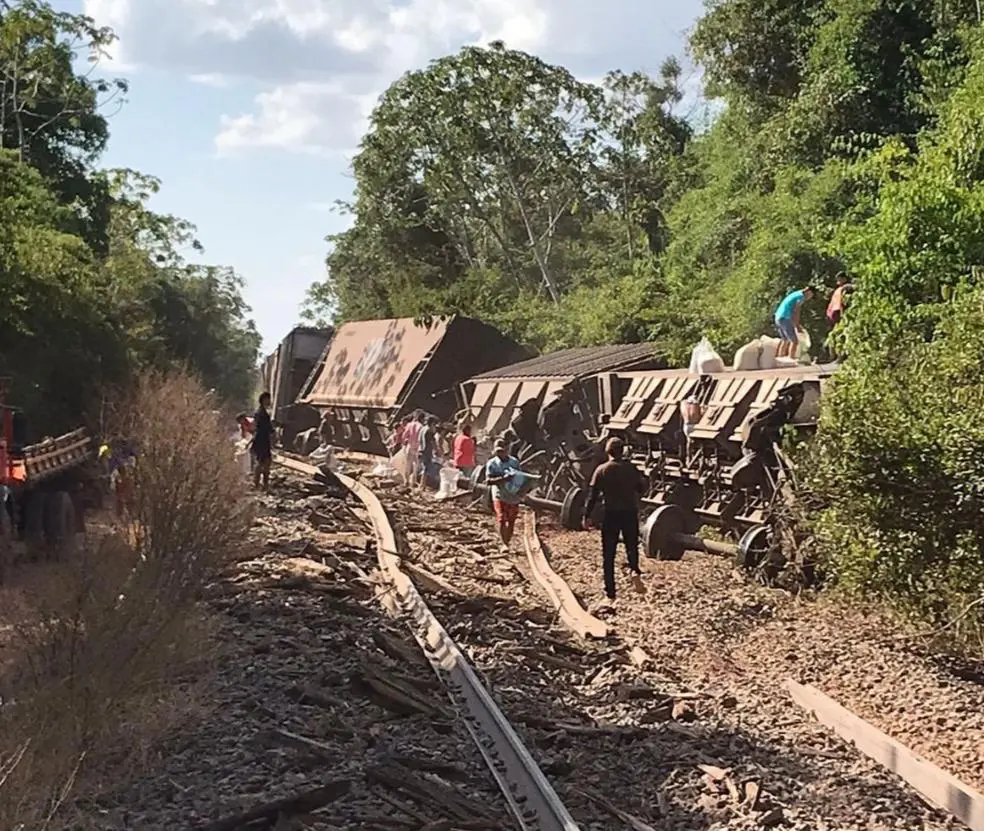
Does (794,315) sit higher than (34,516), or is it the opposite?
(794,315)

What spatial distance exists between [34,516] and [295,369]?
76.4 ft

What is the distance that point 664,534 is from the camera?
47.9 feet

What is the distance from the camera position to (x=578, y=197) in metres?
48.3

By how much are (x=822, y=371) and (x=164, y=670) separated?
7883mm

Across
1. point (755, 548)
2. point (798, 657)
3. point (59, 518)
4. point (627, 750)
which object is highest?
point (755, 548)

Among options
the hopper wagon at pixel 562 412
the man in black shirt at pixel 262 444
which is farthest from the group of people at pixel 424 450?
the man in black shirt at pixel 262 444

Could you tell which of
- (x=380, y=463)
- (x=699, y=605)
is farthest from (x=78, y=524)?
(x=380, y=463)

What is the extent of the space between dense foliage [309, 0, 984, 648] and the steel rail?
3364 mm

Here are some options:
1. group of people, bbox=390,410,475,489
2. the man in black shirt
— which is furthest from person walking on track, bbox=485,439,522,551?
group of people, bbox=390,410,475,489

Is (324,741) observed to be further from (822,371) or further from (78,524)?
(78,524)

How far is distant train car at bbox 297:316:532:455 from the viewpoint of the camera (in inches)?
1102

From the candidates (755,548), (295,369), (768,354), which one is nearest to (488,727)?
(755,548)

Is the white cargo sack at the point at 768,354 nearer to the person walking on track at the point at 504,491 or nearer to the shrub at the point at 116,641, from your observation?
the person walking on track at the point at 504,491

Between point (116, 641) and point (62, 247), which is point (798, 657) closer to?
point (116, 641)
